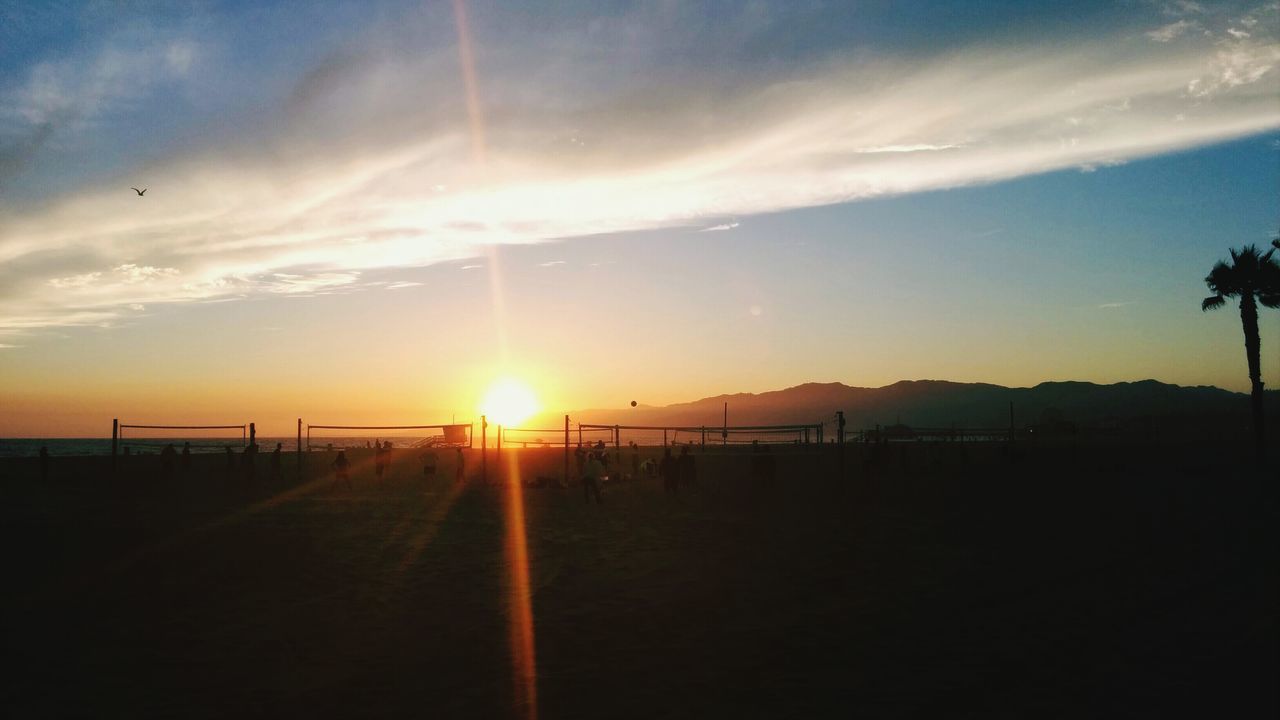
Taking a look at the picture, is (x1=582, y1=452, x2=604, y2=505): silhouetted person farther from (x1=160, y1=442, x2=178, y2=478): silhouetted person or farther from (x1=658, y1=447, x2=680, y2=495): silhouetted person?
(x1=160, y1=442, x2=178, y2=478): silhouetted person

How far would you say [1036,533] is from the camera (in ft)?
54.5

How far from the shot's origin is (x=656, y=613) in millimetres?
9727

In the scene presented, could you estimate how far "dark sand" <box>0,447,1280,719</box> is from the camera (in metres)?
6.61

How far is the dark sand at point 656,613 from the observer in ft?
21.7

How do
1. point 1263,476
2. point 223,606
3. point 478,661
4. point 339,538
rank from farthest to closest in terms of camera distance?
point 1263,476, point 339,538, point 223,606, point 478,661

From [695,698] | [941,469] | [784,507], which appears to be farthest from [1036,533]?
[941,469]

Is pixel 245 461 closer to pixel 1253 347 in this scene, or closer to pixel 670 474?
pixel 670 474

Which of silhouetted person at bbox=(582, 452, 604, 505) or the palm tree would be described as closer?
silhouetted person at bbox=(582, 452, 604, 505)

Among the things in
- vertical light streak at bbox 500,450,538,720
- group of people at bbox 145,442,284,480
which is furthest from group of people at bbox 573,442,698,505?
group of people at bbox 145,442,284,480

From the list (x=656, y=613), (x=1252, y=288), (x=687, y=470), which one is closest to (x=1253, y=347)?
(x=1252, y=288)

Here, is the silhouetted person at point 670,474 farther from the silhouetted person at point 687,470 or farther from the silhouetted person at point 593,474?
Answer: the silhouetted person at point 593,474

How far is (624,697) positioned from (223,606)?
19.5 ft

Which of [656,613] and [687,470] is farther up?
[687,470]

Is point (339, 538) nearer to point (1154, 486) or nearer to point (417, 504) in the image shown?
point (417, 504)
